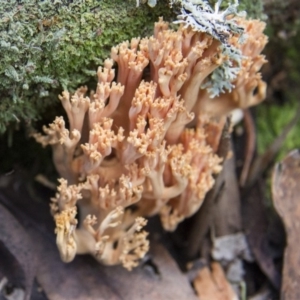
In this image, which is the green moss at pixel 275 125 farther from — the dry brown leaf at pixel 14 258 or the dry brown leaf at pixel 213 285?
the dry brown leaf at pixel 14 258

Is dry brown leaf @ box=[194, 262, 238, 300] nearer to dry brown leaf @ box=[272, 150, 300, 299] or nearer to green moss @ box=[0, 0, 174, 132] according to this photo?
dry brown leaf @ box=[272, 150, 300, 299]

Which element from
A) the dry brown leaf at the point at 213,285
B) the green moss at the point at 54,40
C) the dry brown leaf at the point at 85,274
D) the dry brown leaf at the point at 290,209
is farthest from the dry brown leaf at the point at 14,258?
the dry brown leaf at the point at 290,209

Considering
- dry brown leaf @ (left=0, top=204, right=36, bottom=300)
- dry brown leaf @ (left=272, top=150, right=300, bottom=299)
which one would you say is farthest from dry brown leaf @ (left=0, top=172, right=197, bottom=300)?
dry brown leaf @ (left=272, top=150, right=300, bottom=299)

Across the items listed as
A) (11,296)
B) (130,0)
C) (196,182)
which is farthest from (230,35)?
(11,296)

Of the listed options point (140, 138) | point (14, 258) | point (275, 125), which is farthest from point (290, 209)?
point (14, 258)

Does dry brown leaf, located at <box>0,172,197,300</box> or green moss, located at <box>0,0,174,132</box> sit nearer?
green moss, located at <box>0,0,174,132</box>

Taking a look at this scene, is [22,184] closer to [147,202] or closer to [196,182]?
[147,202]

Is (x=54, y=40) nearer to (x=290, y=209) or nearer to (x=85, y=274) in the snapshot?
(x=85, y=274)
